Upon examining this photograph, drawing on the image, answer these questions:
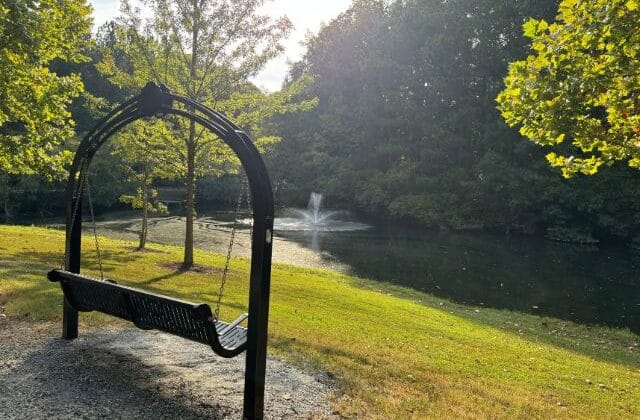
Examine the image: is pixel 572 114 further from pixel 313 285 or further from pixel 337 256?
pixel 337 256

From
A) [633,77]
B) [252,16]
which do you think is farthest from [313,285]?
[633,77]

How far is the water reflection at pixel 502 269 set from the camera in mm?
16656

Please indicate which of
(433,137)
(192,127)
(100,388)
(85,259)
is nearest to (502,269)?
(192,127)

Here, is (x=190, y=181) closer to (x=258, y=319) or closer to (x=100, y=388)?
(x=100, y=388)

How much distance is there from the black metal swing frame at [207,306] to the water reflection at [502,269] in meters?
13.1

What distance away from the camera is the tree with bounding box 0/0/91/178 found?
25.8ft

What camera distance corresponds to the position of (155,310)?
488cm

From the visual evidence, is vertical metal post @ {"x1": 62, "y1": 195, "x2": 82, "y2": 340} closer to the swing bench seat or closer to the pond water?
the swing bench seat

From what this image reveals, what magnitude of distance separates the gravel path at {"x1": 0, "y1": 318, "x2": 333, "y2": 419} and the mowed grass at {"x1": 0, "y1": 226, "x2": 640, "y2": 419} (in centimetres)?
53

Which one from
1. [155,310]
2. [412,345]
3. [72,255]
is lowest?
[412,345]

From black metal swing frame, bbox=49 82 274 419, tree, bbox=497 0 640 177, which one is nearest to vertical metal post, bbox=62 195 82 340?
black metal swing frame, bbox=49 82 274 419

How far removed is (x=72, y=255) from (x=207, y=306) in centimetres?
293

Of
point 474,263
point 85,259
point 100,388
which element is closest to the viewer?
point 100,388

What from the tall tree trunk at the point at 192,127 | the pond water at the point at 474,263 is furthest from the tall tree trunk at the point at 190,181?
the pond water at the point at 474,263
